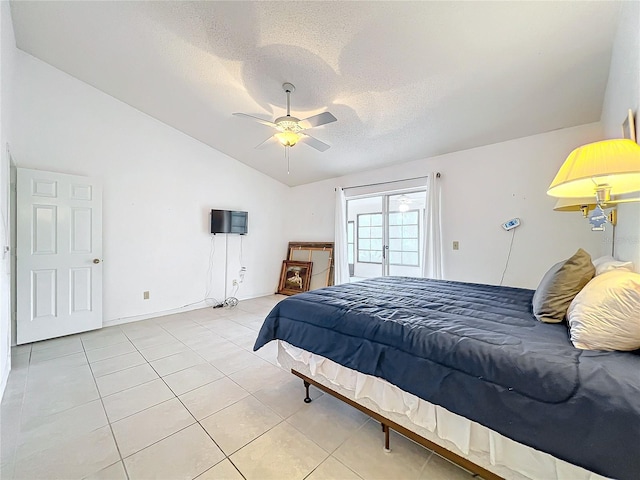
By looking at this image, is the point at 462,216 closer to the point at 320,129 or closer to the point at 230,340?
the point at 320,129

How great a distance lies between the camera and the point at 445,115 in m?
3.06

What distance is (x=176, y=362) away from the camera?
2.68m

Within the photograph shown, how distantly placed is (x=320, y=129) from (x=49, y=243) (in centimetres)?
359

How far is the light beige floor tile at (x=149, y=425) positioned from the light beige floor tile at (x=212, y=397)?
6cm

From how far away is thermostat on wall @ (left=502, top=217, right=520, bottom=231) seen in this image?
3.28 m

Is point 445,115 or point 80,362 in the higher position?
point 445,115

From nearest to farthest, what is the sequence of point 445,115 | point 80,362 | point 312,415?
point 312,415 < point 80,362 < point 445,115

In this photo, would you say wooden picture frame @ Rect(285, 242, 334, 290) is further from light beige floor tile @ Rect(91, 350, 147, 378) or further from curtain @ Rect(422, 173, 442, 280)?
light beige floor tile @ Rect(91, 350, 147, 378)

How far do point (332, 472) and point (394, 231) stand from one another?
378cm

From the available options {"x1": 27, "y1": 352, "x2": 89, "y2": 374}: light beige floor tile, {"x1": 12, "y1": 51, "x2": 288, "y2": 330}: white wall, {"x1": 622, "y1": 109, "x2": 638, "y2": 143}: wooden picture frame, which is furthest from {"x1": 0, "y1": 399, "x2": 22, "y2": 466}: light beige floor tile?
{"x1": 622, "y1": 109, "x2": 638, "y2": 143}: wooden picture frame

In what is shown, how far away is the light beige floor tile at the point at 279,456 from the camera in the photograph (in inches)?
55.9

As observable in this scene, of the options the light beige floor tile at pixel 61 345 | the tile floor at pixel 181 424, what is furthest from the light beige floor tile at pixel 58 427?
the light beige floor tile at pixel 61 345

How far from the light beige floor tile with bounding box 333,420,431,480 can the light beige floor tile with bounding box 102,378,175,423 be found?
1.44 meters

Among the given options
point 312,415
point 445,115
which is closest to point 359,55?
point 445,115
